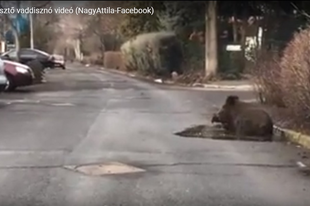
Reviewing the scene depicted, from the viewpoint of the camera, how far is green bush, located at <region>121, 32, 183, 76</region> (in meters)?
41.8

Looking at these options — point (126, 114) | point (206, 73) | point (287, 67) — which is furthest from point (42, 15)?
point (287, 67)

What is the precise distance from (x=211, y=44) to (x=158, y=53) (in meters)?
5.65

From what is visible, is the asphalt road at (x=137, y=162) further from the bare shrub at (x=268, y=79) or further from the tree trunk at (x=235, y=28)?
the tree trunk at (x=235, y=28)

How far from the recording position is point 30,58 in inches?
1437

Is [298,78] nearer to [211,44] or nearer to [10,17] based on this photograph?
[10,17]

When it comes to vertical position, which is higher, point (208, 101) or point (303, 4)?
point (303, 4)

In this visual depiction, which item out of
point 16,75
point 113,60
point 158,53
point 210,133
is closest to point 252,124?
point 210,133

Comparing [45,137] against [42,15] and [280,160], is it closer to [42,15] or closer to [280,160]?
Answer: [280,160]

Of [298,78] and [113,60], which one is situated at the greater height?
[298,78]

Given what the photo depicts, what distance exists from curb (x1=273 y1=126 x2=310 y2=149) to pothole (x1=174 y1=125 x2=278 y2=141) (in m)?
0.48

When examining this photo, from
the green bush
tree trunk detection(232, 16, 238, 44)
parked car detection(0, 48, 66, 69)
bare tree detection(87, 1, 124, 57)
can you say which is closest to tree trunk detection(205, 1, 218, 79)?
tree trunk detection(232, 16, 238, 44)

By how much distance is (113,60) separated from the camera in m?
55.7

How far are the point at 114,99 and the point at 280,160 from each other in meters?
13.4

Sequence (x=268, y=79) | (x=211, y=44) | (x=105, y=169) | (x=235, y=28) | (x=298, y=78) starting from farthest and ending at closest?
(x=235, y=28), (x=211, y=44), (x=268, y=79), (x=298, y=78), (x=105, y=169)
